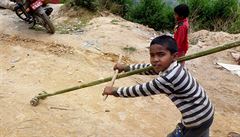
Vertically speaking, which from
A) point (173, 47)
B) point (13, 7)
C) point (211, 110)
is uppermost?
point (173, 47)

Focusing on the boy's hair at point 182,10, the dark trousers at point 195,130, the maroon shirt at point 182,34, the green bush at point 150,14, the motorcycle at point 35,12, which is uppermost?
the boy's hair at point 182,10

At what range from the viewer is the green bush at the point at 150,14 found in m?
11.1

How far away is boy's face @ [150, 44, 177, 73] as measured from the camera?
3.07 m

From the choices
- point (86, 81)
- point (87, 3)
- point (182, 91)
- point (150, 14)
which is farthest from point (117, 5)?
point (182, 91)

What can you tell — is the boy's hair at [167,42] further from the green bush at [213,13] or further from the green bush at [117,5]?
the green bush at [213,13]

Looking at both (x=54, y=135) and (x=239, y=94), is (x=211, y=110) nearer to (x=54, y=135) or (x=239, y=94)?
(x=54, y=135)

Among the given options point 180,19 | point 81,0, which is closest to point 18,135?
point 180,19

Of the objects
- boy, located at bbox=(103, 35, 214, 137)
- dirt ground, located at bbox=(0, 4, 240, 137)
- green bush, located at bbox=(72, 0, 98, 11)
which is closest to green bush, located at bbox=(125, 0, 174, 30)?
green bush, located at bbox=(72, 0, 98, 11)

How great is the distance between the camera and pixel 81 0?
27.6 ft

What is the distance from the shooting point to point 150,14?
36.9 feet

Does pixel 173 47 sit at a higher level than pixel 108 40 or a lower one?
higher

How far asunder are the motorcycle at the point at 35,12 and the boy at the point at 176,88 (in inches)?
164

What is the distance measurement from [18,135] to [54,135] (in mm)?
342

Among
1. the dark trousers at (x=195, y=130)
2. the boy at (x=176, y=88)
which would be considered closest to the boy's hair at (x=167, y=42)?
the boy at (x=176, y=88)
